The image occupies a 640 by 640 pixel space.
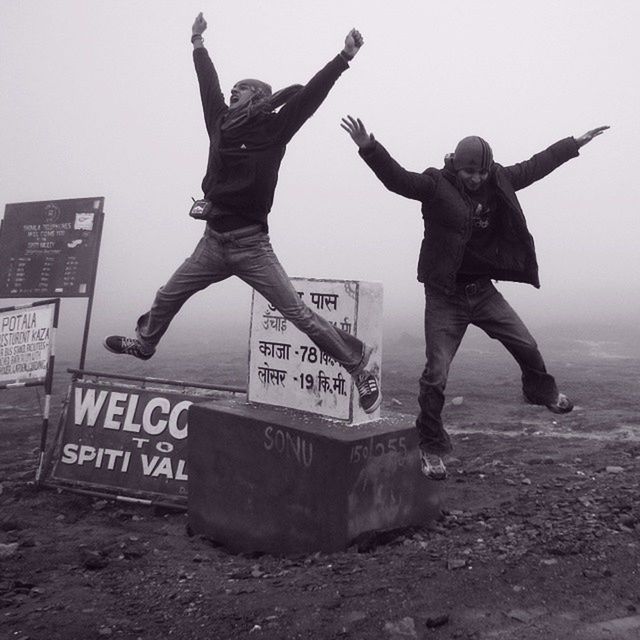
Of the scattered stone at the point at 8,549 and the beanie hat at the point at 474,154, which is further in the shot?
the scattered stone at the point at 8,549

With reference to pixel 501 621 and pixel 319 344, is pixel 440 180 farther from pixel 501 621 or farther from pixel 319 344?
pixel 501 621

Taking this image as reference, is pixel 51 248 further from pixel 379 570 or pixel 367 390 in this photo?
pixel 379 570

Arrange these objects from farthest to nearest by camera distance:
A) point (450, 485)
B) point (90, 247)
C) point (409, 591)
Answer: point (90, 247), point (450, 485), point (409, 591)

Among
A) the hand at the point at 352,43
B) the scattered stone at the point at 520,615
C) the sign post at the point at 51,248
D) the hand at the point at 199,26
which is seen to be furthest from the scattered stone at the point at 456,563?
the sign post at the point at 51,248

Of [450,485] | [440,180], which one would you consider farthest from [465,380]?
[440,180]

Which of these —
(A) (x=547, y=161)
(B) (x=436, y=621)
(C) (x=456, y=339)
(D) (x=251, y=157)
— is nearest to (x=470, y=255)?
(C) (x=456, y=339)

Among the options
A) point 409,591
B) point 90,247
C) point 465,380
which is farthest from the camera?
point 465,380

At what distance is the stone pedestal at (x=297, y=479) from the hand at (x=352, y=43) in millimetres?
2583

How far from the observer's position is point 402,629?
3771 mm

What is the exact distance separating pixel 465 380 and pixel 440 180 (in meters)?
11.7

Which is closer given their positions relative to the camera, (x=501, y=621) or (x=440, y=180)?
(x=501, y=621)

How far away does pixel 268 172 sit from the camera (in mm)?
4590

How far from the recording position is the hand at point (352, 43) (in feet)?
13.7

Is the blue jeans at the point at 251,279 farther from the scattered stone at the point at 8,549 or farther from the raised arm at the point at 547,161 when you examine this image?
the scattered stone at the point at 8,549
